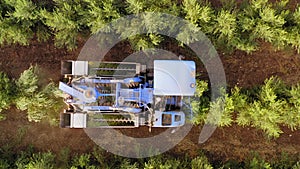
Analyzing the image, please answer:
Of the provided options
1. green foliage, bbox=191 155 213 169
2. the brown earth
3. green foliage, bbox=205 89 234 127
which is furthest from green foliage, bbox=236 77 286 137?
green foliage, bbox=191 155 213 169

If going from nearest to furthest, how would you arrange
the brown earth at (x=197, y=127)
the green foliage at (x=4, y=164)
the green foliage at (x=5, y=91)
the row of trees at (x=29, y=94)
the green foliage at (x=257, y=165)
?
the green foliage at (x=5, y=91), the row of trees at (x=29, y=94), the green foliage at (x=4, y=164), the green foliage at (x=257, y=165), the brown earth at (x=197, y=127)

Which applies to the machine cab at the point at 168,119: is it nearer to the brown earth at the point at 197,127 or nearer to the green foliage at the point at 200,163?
the brown earth at the point at 197,127

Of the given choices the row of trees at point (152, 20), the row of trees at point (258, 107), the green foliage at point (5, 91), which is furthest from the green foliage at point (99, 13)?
the row of trees at point (258, 107)

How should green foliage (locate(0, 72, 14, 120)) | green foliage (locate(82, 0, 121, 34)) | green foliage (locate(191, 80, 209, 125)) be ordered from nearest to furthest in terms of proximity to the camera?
green foliage (locate(0, 72, 14, 120))
green foliage (locate(82, 0, 121, 34))
green foliage (locate(191, 80, 209, 125))

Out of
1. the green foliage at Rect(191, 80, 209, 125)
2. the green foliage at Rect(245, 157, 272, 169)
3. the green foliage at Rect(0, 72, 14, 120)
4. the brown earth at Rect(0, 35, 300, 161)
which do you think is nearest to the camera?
the green foliage at Rect(0, 72, 14, 120)

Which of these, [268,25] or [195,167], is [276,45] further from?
[195,167]

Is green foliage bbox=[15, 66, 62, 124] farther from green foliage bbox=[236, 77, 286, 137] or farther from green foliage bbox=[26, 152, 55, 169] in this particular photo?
green foliage bbox=[236, 77, 286, 137]
